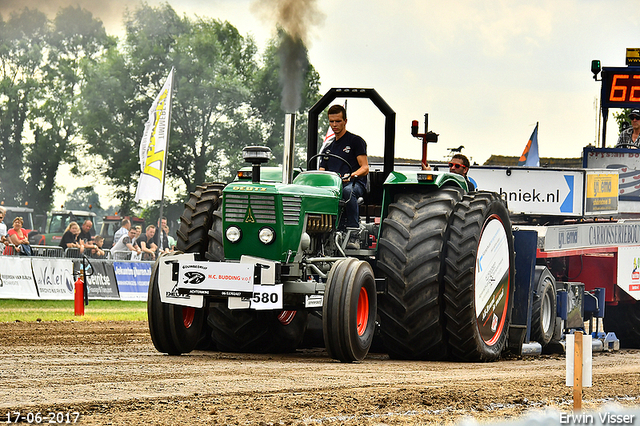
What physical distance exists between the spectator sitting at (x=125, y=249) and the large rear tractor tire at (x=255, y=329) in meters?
10.9

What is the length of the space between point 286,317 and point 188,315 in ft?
4.40

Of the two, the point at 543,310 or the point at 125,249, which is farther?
the point at 125,249

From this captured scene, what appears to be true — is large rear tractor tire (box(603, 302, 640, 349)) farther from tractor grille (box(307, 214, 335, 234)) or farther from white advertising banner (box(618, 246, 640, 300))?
tractor grille (box(307, 214, 335, 234))

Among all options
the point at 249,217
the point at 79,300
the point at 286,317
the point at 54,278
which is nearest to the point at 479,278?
the point at 286,317

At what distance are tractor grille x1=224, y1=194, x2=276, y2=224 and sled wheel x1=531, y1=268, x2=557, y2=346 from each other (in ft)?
14.5

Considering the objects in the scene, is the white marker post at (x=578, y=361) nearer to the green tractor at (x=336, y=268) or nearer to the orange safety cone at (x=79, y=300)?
the green tractor at (x=336, y=268)

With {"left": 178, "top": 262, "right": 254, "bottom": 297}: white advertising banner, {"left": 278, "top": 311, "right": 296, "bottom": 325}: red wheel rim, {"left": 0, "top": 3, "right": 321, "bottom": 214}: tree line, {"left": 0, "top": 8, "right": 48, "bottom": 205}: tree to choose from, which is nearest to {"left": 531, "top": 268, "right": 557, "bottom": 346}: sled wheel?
{"left": 278, "top": 311, "right": 296, "bottom": 325}: red wheel rim

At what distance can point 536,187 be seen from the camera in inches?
566

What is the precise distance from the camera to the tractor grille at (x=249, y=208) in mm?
8086

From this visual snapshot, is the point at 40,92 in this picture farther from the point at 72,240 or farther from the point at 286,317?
the point at 286,317

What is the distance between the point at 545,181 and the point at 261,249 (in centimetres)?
732

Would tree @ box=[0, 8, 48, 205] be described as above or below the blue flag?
above

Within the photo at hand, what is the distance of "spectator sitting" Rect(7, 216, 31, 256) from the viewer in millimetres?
17469

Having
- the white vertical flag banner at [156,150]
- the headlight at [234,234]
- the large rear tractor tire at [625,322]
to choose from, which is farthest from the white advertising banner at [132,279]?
the headlight at [234,234]
